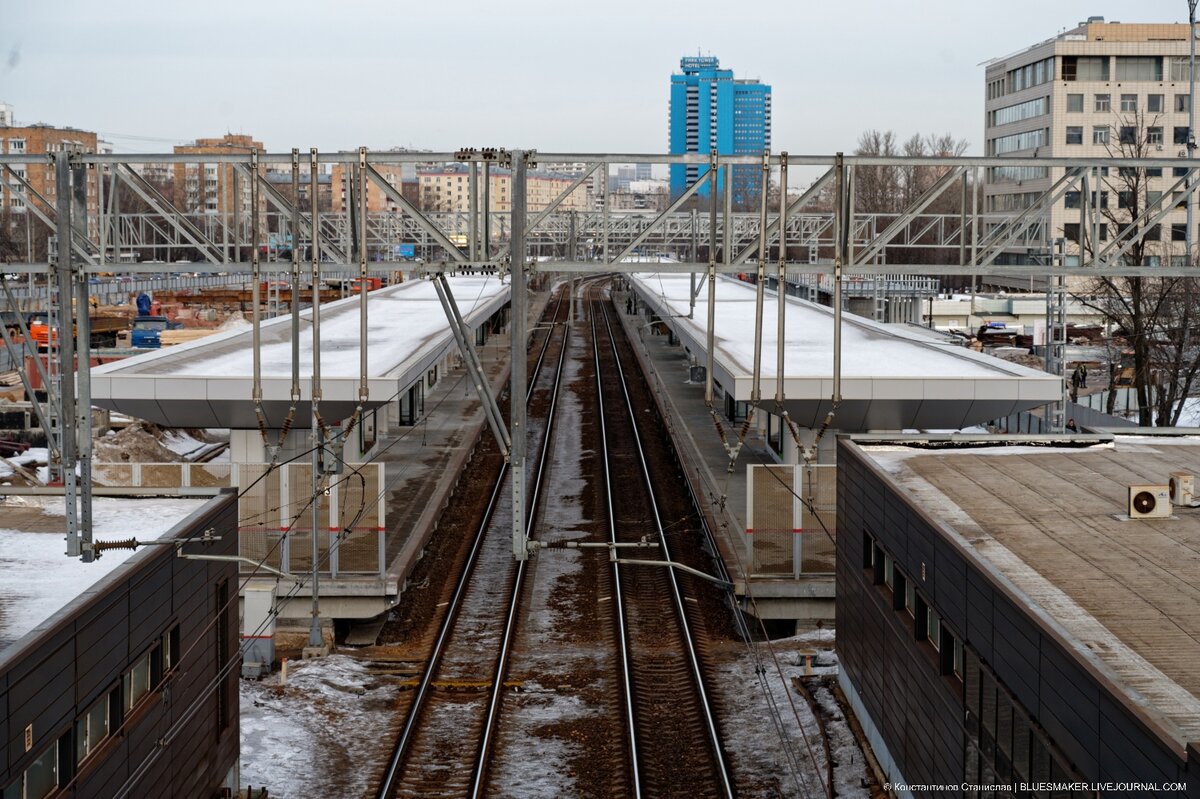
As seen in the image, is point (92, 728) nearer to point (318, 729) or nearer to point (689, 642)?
point (318, 729)

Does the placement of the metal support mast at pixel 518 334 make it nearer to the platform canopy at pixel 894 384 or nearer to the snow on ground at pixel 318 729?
the snow on ground at pixel 318 729

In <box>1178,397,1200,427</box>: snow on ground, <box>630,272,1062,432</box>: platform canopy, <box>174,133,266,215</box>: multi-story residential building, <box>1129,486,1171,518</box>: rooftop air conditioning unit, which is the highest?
<box>174,133,266,215</box>: multi-story residential building

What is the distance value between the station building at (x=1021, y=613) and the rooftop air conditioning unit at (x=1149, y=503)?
3cm

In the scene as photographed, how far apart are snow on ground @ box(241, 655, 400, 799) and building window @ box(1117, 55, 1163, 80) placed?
1930 inches

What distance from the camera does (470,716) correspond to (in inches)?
506

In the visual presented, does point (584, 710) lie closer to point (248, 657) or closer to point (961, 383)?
point (248, 657)

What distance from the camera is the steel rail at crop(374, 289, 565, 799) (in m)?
11.4

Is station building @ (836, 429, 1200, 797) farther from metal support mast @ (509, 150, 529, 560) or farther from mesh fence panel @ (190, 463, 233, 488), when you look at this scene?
mesh fence panel @ (190, 463, 233, 488)

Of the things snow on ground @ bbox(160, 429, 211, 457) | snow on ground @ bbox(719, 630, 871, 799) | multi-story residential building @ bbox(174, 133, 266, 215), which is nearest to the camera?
snow on ground @ bbox(719, 630, 871, 799)

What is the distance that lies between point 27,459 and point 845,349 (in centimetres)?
1438

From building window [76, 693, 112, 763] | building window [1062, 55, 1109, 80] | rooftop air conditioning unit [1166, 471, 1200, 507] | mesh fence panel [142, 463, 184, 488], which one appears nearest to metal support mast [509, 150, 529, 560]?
building window [76, 693, 112, 763]

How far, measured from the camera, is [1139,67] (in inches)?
2160

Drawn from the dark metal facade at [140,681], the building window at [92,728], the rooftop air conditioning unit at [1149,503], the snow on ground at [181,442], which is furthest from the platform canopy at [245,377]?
the rooftop air conditioning unit at [1149,503]

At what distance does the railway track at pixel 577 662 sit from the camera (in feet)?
37.7
